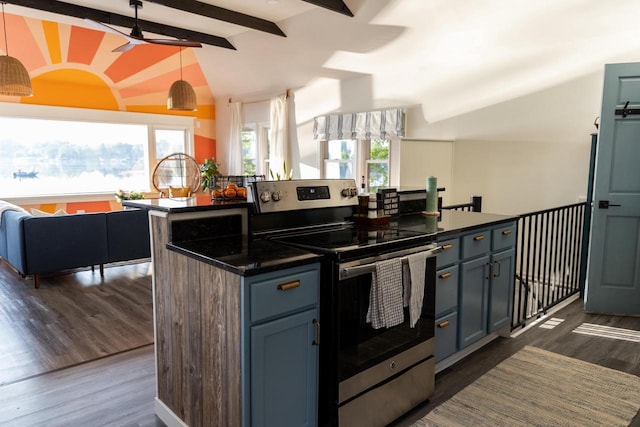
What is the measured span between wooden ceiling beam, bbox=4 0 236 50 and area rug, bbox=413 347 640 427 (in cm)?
585

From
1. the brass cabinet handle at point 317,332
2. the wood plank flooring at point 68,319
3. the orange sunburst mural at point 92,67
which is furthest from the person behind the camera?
the orange sunburst mural at point 92,67

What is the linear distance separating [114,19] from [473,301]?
5794 millimetres

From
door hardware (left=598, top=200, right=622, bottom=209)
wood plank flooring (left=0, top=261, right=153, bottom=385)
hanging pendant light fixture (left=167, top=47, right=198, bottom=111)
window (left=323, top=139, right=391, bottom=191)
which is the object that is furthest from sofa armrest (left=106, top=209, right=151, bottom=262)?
door hardware (left=598, top=200, right=622, bottom=209)

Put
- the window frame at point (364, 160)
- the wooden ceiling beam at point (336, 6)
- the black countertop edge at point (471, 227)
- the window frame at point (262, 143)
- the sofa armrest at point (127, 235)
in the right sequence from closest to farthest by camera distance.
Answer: the black countertop edge at point (471, 227)
the wooden ceiling beam at point (336, 6)
the sofa armrest at point (127, 235)
the window frame at point (364, 160)
the window frame at point (262, 143)

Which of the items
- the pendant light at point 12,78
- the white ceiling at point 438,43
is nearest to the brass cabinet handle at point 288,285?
the white ceiling at point 438,43

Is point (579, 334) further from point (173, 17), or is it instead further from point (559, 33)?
point (173, 17)

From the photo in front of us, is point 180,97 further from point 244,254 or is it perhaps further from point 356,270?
point 356,270

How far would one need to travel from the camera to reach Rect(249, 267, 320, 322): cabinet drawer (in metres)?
1.64

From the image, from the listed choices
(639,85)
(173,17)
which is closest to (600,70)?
(639,85)

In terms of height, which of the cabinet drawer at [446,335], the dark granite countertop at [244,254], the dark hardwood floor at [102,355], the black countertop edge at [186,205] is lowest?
the dark hardwood floor at [102,355]

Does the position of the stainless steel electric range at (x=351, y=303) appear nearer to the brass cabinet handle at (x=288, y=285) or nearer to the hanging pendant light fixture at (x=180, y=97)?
the brass cabinet handle at (x=288, y=285)

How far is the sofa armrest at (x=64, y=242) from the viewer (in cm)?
446

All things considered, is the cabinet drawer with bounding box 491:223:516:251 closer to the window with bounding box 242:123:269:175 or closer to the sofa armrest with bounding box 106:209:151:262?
the sofa armrest with bounding box 106:209:151:262

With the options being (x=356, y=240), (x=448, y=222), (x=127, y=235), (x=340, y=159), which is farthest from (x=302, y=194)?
(x=340, y=159)
